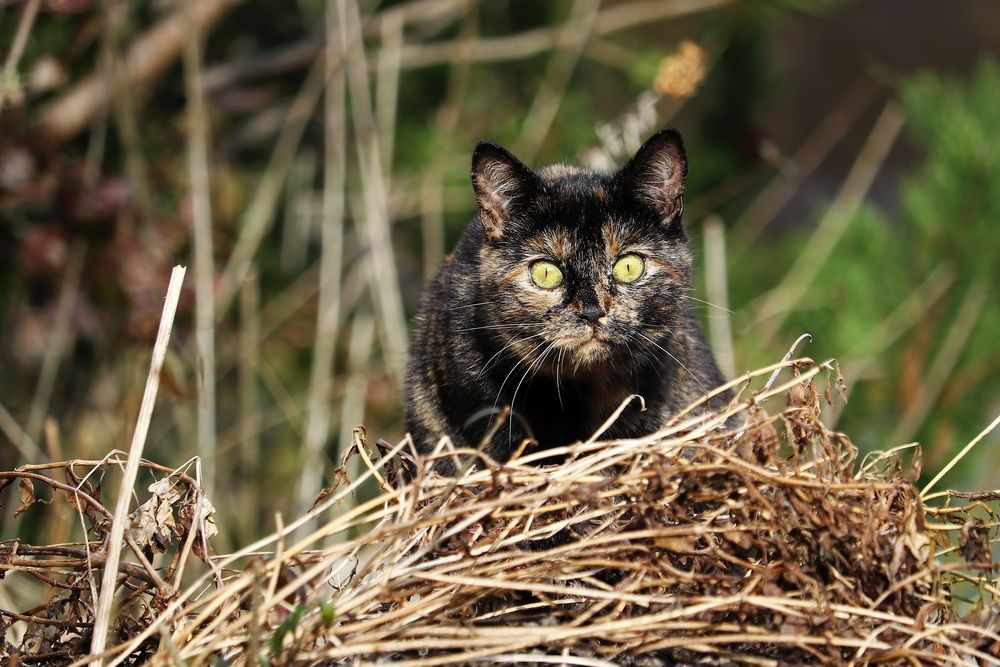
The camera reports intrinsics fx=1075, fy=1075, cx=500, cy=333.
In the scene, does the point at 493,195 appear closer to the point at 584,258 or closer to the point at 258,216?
the point at 584,258

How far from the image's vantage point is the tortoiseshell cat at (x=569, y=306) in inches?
89.7

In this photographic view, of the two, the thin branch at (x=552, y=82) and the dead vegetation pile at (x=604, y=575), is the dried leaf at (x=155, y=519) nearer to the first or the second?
the dead vegetation pile at (x=604, y=575)

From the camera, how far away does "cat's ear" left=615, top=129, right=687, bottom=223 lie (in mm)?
2371

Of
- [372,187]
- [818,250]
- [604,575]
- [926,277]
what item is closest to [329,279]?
[372,187]

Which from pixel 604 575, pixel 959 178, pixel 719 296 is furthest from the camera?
pixel 959 178

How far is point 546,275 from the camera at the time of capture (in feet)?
7.73

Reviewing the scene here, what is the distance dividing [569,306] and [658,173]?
40 cm

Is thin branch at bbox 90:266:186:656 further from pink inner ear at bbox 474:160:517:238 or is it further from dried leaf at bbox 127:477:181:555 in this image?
pink inner ear at bbox 474:160:517:238

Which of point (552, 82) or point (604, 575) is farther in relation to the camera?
point (552, 82)

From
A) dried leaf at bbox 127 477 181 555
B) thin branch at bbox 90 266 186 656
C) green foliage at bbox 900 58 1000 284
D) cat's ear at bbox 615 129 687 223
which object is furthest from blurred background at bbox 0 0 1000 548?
thin branch at bbox 90 266 186 656

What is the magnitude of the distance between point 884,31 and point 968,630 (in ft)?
22.8

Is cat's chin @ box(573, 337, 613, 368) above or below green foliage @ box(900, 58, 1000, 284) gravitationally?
below

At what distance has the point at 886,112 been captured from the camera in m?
4.40

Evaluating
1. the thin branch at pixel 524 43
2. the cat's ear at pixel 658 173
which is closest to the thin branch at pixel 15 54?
the cat's ear at pixel 658 173
